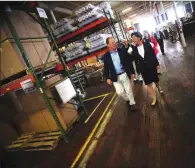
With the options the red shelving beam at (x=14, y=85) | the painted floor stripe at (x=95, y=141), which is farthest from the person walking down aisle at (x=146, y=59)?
the red shelving beam at (x=14, y=85)

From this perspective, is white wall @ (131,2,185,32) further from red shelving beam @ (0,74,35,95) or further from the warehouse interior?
red shelving beam @ (0,74,35,95)

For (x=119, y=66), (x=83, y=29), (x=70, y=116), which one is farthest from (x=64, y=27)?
(x=70, y=116)

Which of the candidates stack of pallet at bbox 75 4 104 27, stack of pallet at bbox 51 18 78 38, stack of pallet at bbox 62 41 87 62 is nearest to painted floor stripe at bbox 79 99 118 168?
stack of pallet at bbox 62 41 87 62

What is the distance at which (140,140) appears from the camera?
340 cm

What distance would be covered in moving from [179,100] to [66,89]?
9.92 ft

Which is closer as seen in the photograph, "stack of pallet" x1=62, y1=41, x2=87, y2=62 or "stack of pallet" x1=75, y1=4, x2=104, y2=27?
"stack of pallet" x1=75, y1=4, x2=104, y2=27

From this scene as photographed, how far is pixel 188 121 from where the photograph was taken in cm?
339

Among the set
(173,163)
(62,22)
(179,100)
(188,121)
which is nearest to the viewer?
(173,163)

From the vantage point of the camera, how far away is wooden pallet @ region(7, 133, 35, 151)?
521 centimetres

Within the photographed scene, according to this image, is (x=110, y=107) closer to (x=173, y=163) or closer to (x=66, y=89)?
(x=66, y=89)

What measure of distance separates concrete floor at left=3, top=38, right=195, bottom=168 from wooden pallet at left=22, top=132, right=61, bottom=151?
0.57 feet

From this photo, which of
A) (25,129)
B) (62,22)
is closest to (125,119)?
(25,129)

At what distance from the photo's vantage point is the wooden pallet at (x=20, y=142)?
17.1ft

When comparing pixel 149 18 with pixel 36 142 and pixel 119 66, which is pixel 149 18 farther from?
pixel 36 142
